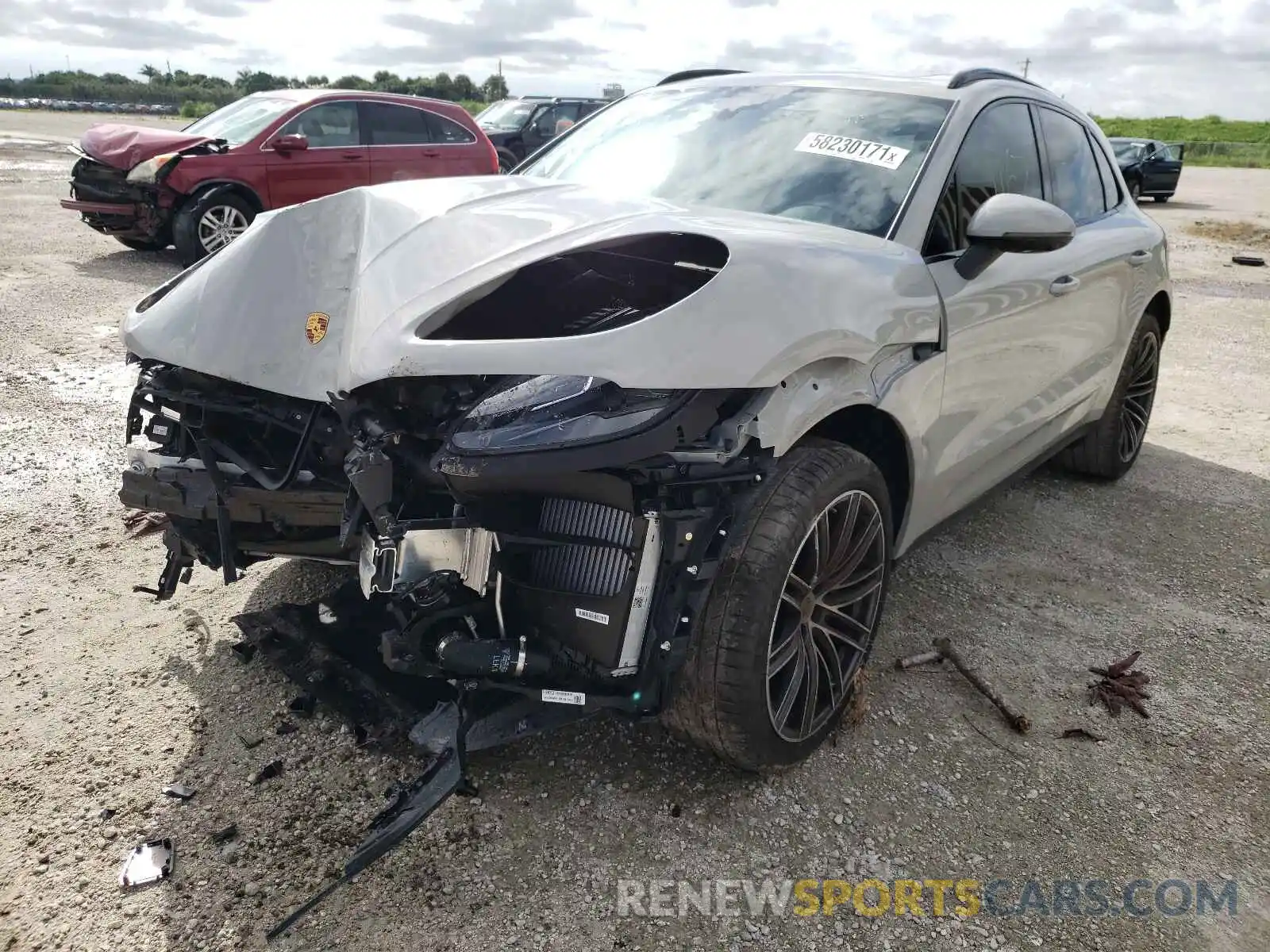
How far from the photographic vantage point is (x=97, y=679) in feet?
9.39

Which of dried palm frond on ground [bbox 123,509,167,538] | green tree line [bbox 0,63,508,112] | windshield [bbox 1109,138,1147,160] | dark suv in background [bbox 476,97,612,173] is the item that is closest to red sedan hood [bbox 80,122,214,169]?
dried palm frond on ground [bbox 123,509,167,538]

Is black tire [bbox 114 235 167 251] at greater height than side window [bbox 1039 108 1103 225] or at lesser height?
lesser

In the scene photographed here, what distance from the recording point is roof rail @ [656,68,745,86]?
3.86m

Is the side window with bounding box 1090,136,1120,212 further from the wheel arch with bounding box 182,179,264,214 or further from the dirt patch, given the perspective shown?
the dirt patch

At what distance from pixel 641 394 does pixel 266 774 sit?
4.67ft

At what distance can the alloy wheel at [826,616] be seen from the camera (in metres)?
2.40

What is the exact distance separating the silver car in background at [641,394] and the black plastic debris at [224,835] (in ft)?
1.86

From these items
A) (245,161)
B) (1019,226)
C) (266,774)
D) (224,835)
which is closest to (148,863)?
(224,835)

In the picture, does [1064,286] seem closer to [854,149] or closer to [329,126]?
[854,149]

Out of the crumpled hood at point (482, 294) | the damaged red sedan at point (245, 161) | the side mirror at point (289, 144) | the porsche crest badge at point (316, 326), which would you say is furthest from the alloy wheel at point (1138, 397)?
the side mirror at point (289, 144)

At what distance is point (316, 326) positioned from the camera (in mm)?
2463

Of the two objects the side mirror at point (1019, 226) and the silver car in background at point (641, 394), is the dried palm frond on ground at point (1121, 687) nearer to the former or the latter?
the silver car in background at point (641, 394)

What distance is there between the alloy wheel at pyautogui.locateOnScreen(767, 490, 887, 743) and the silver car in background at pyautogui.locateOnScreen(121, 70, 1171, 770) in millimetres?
12

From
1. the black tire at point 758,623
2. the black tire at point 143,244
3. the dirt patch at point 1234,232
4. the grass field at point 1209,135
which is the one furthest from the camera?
the grass field at point 1209,135
